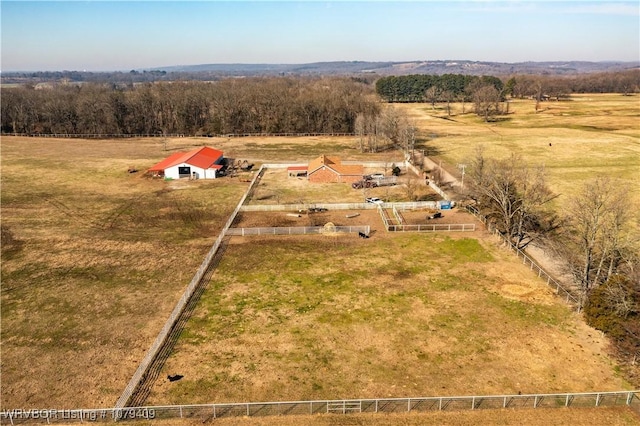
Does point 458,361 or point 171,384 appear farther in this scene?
point 458,361

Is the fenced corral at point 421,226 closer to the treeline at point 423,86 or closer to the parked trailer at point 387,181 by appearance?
the parked trailer at point 387,181

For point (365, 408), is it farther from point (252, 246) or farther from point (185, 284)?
point (252, 246)

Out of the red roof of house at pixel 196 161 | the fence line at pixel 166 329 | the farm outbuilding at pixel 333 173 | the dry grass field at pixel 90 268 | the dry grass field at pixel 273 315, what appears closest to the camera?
the fence line at pixel 166 329

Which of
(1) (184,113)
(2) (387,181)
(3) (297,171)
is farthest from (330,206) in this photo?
(1) (184,113)

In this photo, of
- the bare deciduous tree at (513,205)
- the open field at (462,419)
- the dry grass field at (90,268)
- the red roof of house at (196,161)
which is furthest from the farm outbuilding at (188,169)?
the open field at (462,419)

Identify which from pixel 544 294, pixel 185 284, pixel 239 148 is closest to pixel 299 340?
pixel 185 284

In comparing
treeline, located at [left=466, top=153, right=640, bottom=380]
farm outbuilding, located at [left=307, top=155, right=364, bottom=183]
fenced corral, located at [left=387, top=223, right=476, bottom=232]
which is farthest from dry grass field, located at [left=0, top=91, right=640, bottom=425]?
farm outbuilding, located at [left=307, top=155, right=364, bottom=183]
